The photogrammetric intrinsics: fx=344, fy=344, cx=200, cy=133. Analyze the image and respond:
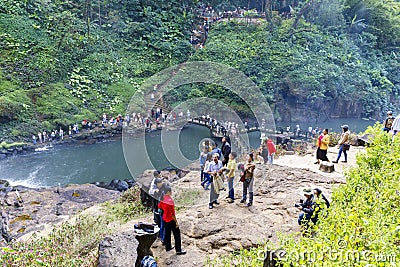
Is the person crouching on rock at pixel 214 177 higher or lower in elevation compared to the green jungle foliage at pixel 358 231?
lower

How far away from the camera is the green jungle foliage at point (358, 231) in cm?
227

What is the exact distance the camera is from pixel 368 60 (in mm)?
27578

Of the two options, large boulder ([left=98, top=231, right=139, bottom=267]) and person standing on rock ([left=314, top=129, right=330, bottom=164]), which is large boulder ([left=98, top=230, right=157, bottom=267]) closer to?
large boulder ([left=98, top=231, right=139, bottom=267])

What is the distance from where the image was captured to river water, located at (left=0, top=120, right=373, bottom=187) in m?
14.6

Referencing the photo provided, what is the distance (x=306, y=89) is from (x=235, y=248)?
66.3ft

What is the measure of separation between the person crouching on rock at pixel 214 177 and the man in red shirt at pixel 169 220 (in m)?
1.51

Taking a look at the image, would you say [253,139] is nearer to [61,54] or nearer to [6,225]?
[6,225]

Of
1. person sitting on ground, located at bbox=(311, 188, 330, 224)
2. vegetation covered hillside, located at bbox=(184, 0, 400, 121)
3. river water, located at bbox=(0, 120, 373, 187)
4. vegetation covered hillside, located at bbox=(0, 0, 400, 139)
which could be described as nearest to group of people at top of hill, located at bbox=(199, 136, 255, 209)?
person sitting on ground, located at bbox=(311, 188, 330, 224)

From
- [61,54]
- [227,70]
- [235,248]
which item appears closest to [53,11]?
A: [61,54]

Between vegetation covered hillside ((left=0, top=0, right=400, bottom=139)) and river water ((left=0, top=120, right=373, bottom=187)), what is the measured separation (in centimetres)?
233

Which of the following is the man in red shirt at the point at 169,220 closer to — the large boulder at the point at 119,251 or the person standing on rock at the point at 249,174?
the large boulder at the point at 119,251

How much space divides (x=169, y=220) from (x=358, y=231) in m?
2.76

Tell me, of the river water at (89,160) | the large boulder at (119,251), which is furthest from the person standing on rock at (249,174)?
the river water at (89,160)

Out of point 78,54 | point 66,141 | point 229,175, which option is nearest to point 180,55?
point 78,54
